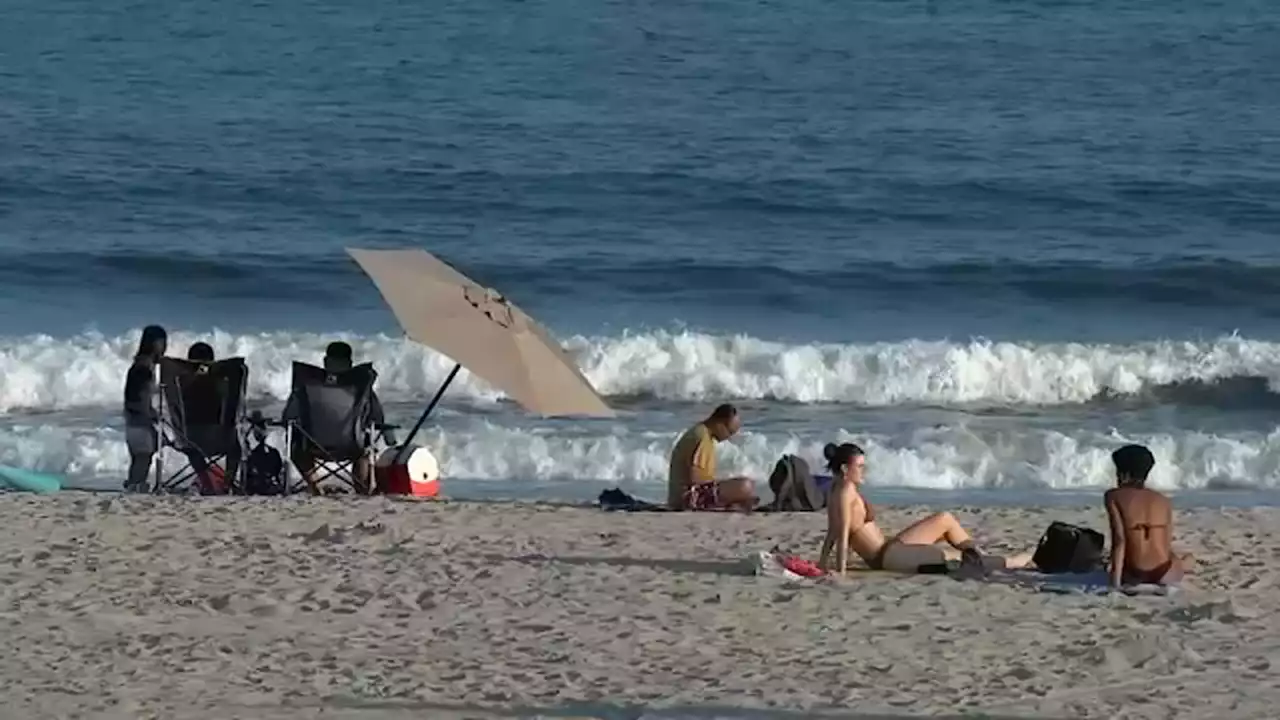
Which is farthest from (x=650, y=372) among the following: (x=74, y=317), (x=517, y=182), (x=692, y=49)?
(x=692, y=49)

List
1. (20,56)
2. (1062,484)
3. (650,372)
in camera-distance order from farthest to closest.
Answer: (20,56) < (650,372) < (1062,484)

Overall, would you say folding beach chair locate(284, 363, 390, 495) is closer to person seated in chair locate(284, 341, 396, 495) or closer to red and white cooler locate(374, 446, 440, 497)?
person seated in chair locate(284, 341, 396, 495)

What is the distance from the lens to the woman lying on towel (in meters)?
9.55

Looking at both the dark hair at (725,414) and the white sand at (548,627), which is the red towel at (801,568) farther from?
the dark hair at (725,414)

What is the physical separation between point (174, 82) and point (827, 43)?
10932 mm

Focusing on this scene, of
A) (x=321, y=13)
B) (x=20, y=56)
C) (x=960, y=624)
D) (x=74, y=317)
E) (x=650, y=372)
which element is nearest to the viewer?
(x=960, y=624)

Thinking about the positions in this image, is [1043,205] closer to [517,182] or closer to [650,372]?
[517,182]

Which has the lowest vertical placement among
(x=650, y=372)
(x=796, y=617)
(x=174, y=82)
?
(x=796, y=617)

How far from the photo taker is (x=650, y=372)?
17.2 metres

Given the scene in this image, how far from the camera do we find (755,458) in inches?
558

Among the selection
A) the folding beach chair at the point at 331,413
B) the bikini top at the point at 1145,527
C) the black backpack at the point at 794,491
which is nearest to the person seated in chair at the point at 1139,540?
the bikini top at the point at 1145,527

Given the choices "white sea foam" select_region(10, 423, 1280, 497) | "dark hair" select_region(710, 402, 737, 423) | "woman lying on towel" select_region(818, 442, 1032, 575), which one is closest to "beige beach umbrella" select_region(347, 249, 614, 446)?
"dark hair" select_region(710, 402, 737, 423)

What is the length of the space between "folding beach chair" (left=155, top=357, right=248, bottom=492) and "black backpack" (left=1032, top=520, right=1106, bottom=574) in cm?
429

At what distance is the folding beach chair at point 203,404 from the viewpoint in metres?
11.3
